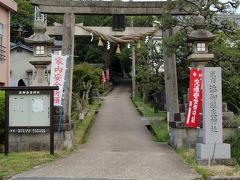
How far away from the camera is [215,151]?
1127cm

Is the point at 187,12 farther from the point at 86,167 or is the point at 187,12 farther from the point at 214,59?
the point at 86,167

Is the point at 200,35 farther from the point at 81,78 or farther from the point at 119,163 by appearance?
the point at 81,78

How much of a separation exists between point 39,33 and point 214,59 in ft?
22.9

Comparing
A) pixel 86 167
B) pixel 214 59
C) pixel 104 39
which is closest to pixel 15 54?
pixel 104 39

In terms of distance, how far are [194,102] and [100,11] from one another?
5951mm

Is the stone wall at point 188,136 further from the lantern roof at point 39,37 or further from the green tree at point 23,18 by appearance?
the green tree at point 23,18

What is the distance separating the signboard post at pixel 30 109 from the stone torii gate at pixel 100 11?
315 centimetres

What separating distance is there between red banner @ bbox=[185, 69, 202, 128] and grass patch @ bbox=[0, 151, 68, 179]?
4429 mm

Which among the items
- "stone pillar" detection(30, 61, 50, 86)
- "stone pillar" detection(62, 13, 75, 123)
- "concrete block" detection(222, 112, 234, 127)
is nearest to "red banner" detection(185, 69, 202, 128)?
"concrete block" detection(222, 112, 234, 127)

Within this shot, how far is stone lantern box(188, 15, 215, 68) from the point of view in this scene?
15.5 meters

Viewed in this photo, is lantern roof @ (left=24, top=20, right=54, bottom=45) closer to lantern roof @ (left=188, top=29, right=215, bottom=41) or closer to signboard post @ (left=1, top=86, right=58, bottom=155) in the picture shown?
signboard post @ (left=1, top=86, right=58, bottom=155)

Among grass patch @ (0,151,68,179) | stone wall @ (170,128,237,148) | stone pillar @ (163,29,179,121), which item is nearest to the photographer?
grass patch @ (0,151,68,179)

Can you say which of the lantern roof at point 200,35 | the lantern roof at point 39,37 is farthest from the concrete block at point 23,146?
the lantern roof at point 200,35

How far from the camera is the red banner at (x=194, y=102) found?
1450 centimetres
